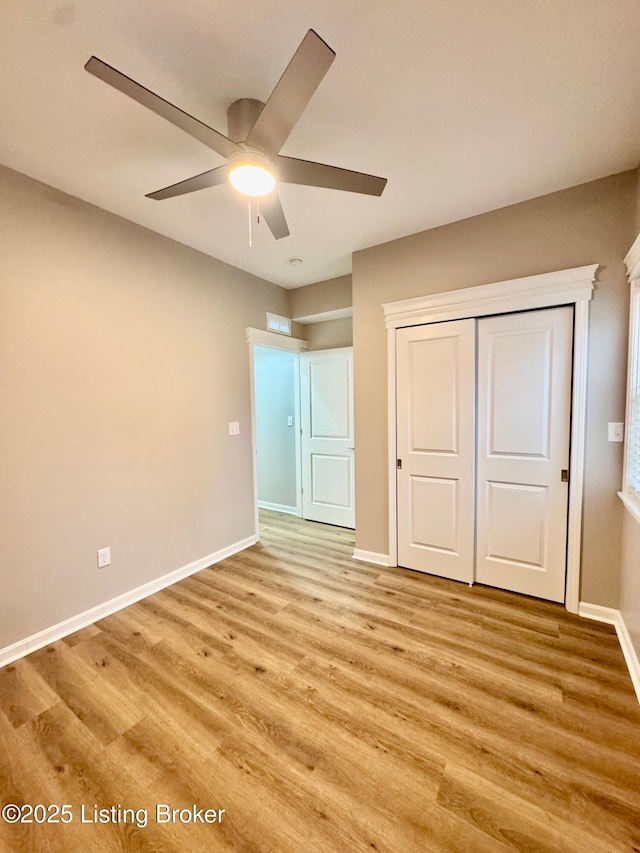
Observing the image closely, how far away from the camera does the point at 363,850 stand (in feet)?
3.62

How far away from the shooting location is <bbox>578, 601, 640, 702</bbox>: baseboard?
1731mm

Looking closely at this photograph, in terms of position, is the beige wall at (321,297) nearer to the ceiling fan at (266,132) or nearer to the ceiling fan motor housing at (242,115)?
the ceiling fan at (266,132)

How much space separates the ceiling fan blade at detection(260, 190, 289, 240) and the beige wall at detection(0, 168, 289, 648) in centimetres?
123

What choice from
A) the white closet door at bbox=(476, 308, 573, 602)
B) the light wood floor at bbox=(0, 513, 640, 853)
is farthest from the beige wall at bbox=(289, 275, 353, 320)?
the light wood floor at bbox=(0, 513, 640, 853)

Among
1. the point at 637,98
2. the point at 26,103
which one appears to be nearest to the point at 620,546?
the point at 637,98

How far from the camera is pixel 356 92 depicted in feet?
4.96

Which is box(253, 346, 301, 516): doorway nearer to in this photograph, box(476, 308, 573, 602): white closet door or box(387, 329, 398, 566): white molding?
box(387, 329, 398, 566): white molding

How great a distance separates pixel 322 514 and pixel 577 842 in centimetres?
316

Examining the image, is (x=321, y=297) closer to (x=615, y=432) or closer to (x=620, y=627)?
(x=615, y=432)

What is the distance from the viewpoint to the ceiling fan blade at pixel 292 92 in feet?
3.36

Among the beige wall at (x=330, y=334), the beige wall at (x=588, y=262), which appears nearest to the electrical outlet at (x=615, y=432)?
the beige wall at (x=588, y=262)

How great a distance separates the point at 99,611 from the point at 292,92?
2.99 metres

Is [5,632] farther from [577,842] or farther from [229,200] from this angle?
[229,200]

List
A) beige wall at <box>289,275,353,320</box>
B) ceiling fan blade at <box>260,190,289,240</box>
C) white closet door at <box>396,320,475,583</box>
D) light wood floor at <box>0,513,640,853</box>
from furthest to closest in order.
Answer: beige wall at <box>289,275,353,320</box> → white closet door at <box>396,320,475,583</box> → ceiling fan blade at <box>260,190,289,240</box> → light wood floor at <box>0,513,640,853</box>
